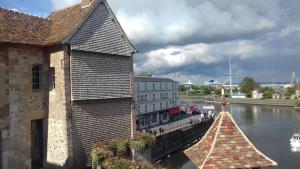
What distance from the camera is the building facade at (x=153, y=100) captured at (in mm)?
60500

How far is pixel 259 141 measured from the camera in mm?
54094

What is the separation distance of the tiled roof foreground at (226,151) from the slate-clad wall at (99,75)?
12.7 meters

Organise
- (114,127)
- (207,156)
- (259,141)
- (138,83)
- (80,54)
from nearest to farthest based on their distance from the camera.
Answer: (207,156)
(80,54)
(114,127)
(259,141)
(138,83)

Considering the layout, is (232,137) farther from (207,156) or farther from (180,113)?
(180,113)

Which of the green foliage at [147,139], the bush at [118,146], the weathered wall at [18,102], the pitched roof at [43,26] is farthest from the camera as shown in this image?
the green foliage at [147,139]

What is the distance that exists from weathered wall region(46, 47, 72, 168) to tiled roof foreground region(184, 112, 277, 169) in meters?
12.1

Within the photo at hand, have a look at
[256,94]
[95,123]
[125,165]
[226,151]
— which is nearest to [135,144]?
[95,123]

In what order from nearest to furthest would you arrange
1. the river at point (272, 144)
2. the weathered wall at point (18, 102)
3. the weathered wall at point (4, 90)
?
1. the weathered wall at point (4, 90)
2. the weathered wall at point (18, 102)
3. the river at point (272, 144)

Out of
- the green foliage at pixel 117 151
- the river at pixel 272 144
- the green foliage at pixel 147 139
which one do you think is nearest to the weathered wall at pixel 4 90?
the green foliage at pixel 117 151

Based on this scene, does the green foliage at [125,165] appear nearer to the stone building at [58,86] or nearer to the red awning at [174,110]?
the stone building at [58,86]

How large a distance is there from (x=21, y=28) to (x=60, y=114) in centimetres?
571

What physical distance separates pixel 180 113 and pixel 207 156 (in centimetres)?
6867

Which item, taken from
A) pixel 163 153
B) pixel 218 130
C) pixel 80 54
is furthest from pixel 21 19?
pixel 163 153

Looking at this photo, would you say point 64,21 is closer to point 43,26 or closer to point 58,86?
point 43,26
